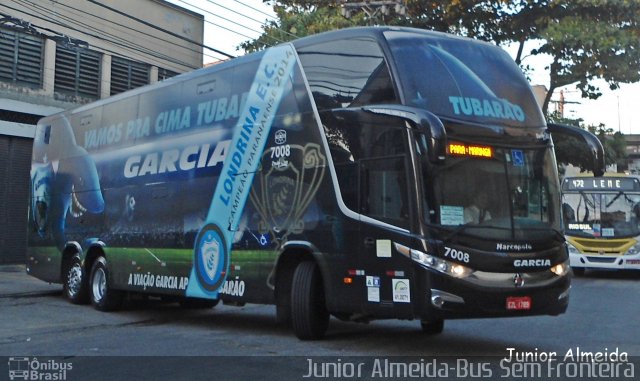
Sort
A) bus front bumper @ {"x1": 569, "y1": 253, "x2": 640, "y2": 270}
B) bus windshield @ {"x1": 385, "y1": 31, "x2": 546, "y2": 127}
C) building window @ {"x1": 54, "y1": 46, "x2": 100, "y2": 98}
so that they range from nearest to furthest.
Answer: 1. bus windshield @ {"x1": 385, "y1": 31, "x2": 546, "y2": 127}
2. bus front bumper @ {"x1": 569, "y1": 253, "x2": 640, "y2": 270}
3. building window @ {"x1": 54, "y1": 46, "x2": 100, "y2": 98}

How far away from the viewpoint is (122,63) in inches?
990

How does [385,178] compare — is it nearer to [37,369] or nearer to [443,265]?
[443,265]

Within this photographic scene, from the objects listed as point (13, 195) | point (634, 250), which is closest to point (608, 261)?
point (634, 250)

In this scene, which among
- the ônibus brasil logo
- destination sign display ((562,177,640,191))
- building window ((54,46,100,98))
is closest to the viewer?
the ônibus brasil logo

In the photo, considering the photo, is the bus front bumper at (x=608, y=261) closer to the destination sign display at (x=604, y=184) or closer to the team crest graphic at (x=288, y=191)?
the destination sign display at (x=604, y=184)

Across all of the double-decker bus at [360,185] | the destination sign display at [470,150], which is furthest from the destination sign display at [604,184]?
the destination sign display at [470,150]

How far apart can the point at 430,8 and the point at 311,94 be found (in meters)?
15.3

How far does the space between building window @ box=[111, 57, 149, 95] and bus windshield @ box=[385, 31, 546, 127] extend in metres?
17.3

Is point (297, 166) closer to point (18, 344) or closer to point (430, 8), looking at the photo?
point (18, 344)

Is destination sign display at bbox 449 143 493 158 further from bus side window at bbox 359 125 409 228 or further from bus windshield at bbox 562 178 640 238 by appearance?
bus windshield at bbox 562 178 640 238

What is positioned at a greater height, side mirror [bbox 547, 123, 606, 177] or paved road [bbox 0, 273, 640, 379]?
side mirror [bbox 547, 123, 606, 177]

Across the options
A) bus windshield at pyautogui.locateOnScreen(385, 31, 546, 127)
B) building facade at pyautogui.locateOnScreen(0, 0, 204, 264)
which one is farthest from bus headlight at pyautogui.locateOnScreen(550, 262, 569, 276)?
building facade at pyautogui.locateOnScreen(0, 0, 204, 264)

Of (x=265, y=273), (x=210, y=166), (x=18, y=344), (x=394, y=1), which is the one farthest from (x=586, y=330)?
(x=394, y=1)

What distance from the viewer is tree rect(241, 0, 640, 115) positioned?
22.9m
